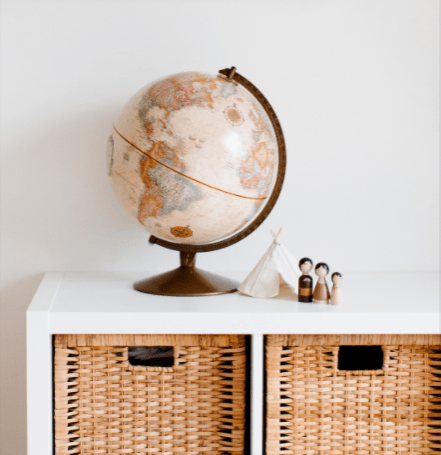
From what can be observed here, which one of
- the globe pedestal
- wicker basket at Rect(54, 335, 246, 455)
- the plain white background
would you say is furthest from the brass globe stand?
the plain white background

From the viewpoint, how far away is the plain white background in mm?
1432

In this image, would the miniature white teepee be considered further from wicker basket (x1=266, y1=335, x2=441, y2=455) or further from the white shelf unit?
wicker basket (x1=266, y1=335, x2=441, y2=455)

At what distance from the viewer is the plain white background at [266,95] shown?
1.43 metres

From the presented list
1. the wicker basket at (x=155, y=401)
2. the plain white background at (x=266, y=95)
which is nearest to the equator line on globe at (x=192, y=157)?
the wicker basket at (x=155, y=401)

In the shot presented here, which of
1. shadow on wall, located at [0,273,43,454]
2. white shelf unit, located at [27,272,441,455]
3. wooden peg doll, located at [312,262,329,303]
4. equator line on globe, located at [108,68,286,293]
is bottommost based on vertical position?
shadow on wall, located at [0,273,43,454]

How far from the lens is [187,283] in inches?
46.4

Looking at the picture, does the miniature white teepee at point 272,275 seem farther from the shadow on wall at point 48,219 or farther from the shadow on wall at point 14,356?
the shadow on wall at point 14,356

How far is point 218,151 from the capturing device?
3.42ft

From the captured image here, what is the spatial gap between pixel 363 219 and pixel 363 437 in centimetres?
64

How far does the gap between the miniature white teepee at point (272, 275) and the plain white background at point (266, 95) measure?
1.00 feet

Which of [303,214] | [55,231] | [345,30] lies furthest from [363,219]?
[55,231]

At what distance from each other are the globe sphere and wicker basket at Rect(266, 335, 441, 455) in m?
0.30

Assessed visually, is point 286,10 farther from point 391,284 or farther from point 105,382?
point 105,382

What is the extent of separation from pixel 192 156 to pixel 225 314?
309 millimetres
